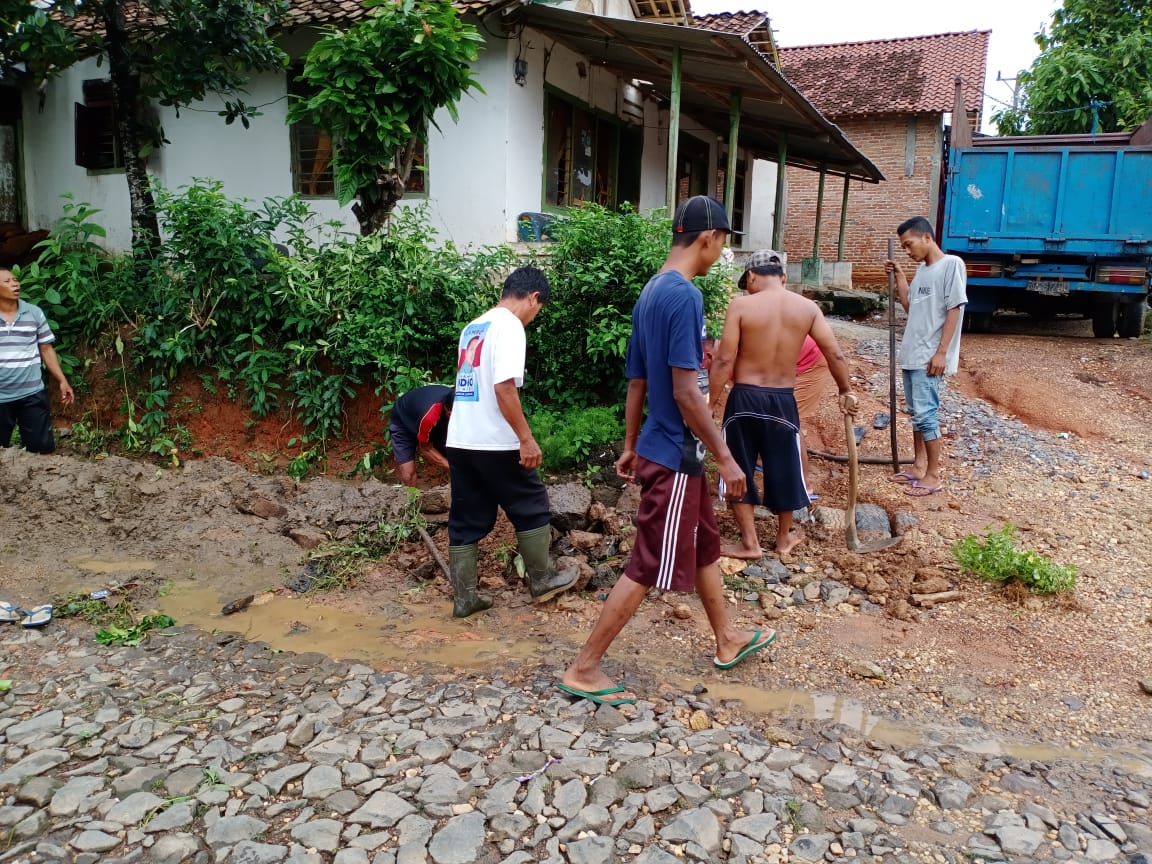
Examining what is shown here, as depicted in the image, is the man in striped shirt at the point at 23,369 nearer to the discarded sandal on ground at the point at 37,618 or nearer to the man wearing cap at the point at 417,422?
the discarded sandal on ground at the point at 37,618

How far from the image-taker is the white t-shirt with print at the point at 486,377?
12.3 feet

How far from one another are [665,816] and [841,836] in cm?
52

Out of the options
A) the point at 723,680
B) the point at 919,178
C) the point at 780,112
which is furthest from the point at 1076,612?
the point at 919,178

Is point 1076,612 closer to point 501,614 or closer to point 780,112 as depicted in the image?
point 501,614

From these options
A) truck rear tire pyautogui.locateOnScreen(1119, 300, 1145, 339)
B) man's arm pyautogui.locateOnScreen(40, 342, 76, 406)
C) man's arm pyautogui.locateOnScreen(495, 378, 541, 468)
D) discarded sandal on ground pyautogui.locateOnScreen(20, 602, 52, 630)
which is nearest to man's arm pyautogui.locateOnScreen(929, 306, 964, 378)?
man's arm pyautogui.locateOnScreen(495, 378, 541, 468)

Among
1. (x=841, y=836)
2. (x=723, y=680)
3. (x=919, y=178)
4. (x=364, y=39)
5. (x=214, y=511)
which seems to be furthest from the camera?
(x=919, y=178)

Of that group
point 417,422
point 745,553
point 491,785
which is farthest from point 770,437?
point 491,785

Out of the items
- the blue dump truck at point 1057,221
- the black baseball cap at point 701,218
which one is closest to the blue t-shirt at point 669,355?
the black baseball cap at point 701,218

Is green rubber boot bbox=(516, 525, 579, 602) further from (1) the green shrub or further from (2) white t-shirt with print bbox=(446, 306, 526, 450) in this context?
(1) the green shrub

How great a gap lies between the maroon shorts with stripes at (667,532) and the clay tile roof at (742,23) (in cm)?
1195

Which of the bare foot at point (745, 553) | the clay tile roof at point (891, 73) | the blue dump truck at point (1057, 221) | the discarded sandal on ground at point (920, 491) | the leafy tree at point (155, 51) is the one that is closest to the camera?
the bare foot at point (745, 553)

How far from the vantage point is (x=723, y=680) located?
3604 millimetres

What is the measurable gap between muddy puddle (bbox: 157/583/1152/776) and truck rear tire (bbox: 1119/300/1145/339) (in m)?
10.4

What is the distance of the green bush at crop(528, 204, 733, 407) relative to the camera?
6.47 meters
